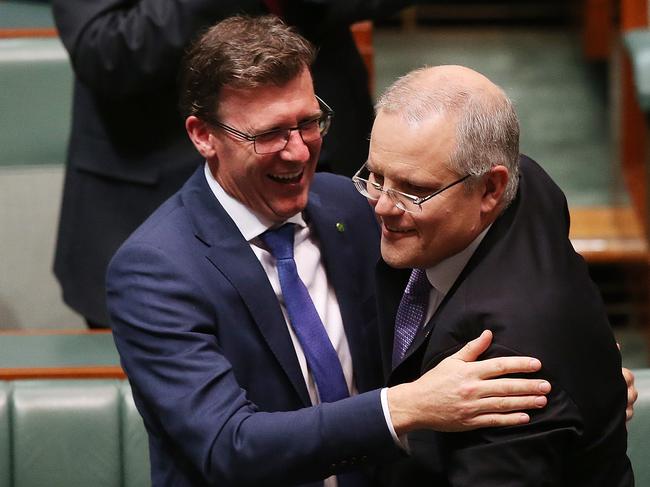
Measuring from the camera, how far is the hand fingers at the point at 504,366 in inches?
60.7

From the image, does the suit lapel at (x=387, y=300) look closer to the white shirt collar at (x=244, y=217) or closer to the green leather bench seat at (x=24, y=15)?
the white shirt collar at (x=244, y=217)

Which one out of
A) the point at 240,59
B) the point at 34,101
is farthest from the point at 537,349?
the point at 34,101

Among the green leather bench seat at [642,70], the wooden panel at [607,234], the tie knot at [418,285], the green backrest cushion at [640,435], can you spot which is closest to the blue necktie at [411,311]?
the tie knot at [418,285]

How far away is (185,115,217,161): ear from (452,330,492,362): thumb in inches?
19.0

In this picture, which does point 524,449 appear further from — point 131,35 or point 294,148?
point 131,35

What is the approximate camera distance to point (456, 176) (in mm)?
1604

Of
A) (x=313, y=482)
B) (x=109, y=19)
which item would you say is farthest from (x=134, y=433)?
(x=109, y=19)

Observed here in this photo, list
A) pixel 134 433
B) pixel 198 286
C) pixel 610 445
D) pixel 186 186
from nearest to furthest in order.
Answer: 1. pixel 610 445
2. pixel 198 286
3. pixel 186 186
4. pixel 134 433

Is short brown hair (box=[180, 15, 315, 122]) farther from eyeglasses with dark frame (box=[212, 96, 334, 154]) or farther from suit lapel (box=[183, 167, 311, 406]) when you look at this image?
suit lapel (box=[183, 167, 311, 406])

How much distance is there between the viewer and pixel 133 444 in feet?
7.38

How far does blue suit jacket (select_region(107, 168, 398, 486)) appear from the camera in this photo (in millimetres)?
1680

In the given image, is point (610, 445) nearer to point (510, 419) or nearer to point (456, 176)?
point (510, 419)

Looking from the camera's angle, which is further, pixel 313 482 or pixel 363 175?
pixel 363 175

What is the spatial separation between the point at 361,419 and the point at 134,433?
2.27 feet
